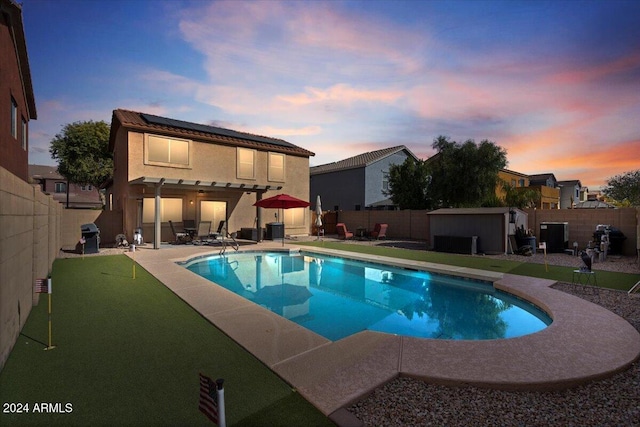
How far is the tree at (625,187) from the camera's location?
32594 mm

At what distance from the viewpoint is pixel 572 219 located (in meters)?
14.1

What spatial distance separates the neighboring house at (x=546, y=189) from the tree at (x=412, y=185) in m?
14.5

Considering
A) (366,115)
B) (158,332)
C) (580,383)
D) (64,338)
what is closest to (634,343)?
(580,383)

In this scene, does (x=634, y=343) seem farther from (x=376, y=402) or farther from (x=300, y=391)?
(x=300, y=391)

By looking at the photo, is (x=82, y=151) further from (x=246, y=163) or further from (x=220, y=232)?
(x=220, y=232)

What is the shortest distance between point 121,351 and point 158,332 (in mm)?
661

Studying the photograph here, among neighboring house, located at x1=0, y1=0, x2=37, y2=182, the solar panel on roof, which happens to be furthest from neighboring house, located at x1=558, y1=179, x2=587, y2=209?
neighboring house, located at x1=0, y1=0, x2=37, y2=182

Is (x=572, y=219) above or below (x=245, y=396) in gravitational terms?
above

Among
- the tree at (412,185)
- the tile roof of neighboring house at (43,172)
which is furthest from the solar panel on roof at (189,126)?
the tile roof of neighboring house at (43,172)

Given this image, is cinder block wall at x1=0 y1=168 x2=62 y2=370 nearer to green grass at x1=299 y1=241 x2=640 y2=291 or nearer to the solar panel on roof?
green grass at x1=299 y1=241 x2=640 y2=291

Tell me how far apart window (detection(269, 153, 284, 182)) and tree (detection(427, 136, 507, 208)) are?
12.5m

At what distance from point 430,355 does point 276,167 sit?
18470 mm

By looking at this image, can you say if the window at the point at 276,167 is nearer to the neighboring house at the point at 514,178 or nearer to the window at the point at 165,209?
the window at the point at 165,209

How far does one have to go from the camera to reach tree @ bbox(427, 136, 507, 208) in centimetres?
2336
